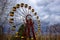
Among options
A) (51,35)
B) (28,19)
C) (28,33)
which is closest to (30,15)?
(28,19)

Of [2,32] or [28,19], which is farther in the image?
[2,32]

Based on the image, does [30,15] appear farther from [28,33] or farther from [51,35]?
[51,35]

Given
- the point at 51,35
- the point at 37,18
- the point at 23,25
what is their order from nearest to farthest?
the point at 23,25 → the point at 37,18 → the point at 51,35

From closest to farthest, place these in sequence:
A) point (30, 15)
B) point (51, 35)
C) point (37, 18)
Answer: point (30, 15) → point (37, 18) → point (51, 35)

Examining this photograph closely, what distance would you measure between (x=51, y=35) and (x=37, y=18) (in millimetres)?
4055

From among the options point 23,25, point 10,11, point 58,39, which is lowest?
point 58,39

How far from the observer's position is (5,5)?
11594mm

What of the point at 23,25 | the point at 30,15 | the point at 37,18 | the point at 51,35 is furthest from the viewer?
the point at 51,35

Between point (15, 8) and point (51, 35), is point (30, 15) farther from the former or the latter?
point (51, 35)

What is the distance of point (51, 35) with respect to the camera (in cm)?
1583

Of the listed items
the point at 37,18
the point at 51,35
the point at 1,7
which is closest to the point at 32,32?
the point at 37,18

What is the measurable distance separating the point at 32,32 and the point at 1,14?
188 cm

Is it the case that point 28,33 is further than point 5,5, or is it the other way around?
point 5,5

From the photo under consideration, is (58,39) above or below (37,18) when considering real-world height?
below
